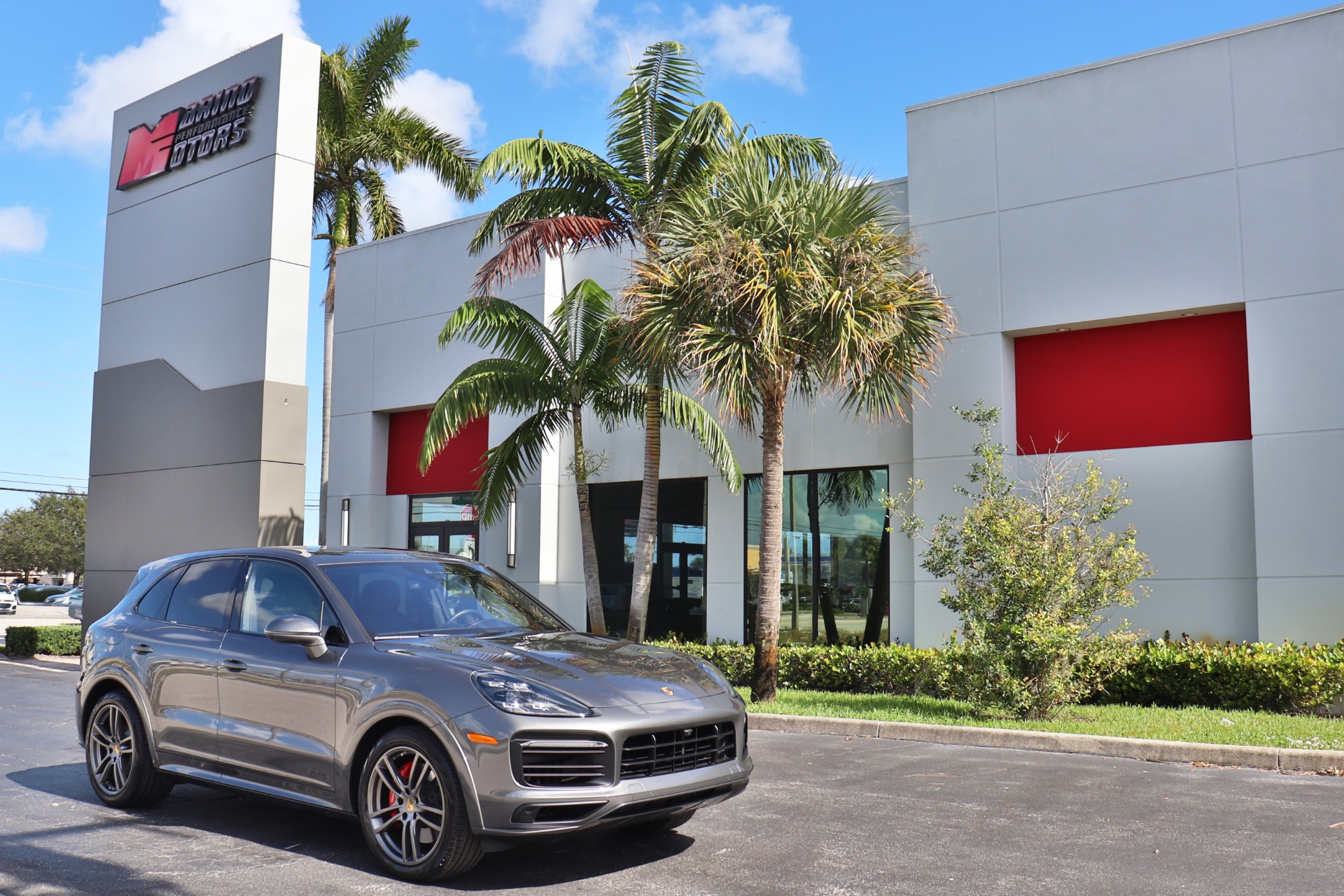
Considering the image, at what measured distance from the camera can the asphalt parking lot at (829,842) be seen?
507 centimetres

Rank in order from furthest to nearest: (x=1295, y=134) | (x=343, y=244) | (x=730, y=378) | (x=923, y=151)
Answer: (x=343, y=244), (x=923, y=151), (x=1295, y=134), (x=730, y=378)

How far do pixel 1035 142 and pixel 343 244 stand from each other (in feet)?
55.5

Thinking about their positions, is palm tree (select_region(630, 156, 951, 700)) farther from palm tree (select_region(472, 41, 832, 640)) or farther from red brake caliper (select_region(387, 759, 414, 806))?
red brake caliper (select_region(387, 759, 414, 806))

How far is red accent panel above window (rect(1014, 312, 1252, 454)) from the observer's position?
519 inches

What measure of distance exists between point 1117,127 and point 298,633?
12.2 metres

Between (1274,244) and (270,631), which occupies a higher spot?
(1274,244)

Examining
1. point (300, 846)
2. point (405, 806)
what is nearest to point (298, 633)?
point (405, 806)

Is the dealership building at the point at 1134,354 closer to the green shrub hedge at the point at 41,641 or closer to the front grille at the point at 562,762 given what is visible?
the front grille at the point at 562,762

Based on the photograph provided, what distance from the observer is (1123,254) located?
13672 mm

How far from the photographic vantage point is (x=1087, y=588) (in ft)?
35.0

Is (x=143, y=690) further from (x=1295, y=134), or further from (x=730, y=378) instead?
(x=1295, y=134)

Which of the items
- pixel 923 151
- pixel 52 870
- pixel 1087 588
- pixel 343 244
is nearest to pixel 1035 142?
pixel 923 151

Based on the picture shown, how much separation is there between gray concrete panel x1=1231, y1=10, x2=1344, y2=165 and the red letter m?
15.3 meters

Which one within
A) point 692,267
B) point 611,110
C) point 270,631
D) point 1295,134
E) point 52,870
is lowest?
point 52,870
